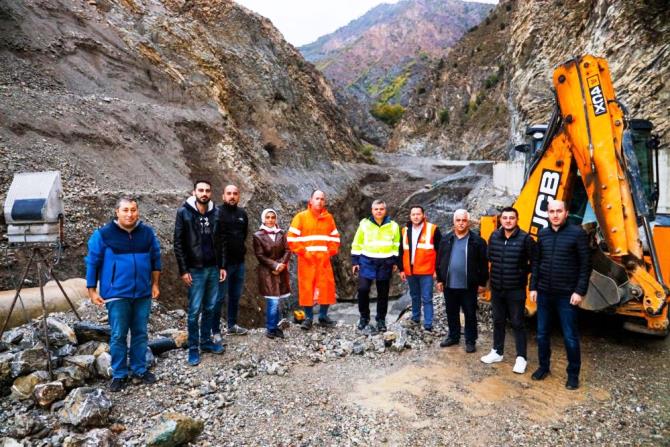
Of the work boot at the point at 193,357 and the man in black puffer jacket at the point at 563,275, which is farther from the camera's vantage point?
the work boot at the point at 193,357

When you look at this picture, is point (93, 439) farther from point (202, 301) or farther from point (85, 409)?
point (202, 301)

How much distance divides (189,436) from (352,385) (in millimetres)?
1809

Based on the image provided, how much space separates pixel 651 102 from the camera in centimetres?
1348

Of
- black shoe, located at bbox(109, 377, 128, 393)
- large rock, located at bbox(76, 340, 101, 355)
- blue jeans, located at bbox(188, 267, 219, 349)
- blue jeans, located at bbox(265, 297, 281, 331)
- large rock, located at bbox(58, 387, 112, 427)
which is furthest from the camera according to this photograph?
blue jeans, located at bbox(265, 297, 281, 331)

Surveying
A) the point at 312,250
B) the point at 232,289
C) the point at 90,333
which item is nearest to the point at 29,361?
the point at 90,333

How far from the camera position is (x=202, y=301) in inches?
217

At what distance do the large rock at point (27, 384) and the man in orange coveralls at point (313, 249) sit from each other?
11.1ft

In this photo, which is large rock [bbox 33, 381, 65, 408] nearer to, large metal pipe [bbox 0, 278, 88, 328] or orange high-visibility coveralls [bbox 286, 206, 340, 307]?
large metal pipe [bbox 0, 278, 88, 328]

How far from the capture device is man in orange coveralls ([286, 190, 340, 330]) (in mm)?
6805

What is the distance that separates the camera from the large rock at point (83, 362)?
4.77 meters

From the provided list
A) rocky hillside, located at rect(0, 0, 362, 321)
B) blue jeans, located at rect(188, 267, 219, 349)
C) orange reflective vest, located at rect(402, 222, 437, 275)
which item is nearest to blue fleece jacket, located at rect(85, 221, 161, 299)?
blue jeans, located at rect(188, 267, 219, 349)

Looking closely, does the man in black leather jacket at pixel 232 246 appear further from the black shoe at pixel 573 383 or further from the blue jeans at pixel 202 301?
the black shoe at pixel 573 383

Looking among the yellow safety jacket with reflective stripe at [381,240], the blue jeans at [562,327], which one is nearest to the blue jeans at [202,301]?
the yellow safety jacket with reflective stripe at [381,240]

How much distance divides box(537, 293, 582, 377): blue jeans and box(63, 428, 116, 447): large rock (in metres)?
4.26
